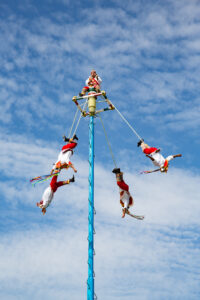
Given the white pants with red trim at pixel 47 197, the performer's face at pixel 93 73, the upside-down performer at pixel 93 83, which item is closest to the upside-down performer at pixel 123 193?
the white pants with red trim at pixel 47 197

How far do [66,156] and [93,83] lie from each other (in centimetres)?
333

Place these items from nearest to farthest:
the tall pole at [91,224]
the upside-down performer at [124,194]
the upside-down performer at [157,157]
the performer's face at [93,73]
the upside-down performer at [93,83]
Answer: the tall pole at [91,224] < the upside-down performer at [157,157] < the upside-down performer at [124,194] < the upside-down performer at [93,83] < the performer's face at [93,73]

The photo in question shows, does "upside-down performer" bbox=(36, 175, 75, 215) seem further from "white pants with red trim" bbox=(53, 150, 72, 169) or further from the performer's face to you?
the performer's face

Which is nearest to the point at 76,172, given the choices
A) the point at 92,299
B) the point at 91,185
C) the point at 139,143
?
the point at 91,185

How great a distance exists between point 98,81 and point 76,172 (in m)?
4.18

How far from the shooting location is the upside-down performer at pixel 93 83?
12.2 m

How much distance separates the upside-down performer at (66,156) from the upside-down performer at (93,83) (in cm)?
190

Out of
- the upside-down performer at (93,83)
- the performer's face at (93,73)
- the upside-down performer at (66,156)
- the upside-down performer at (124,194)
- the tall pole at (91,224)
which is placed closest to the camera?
the tall pole at (91,224)

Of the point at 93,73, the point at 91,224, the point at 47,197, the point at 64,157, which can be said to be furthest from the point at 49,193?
the point at 93,73

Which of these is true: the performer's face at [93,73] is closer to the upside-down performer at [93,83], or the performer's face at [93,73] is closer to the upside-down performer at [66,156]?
the upside-down performer at [93,83]

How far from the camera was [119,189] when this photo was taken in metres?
11.1

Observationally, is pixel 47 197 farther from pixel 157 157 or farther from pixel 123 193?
pixel 157 157

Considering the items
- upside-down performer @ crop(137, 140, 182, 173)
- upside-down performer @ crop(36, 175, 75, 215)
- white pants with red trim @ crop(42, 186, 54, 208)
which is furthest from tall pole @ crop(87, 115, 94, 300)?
upside-down performer @ crop(137, 140, 182, 173)

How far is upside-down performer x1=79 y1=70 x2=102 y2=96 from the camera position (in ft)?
40.2
